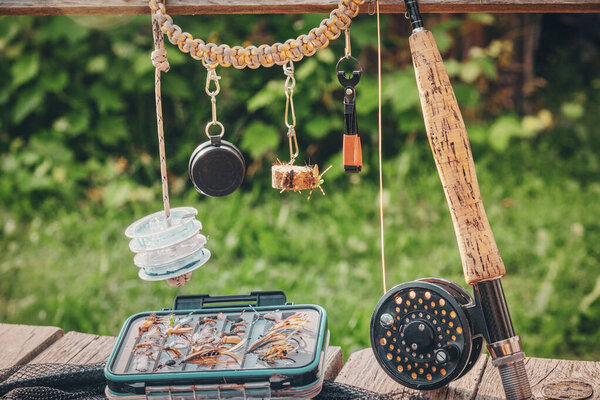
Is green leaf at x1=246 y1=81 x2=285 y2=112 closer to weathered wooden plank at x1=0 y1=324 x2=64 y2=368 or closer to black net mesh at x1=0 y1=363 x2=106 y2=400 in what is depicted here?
weathered wooden plank at x1=0 y1=324 x2=64 y2=368

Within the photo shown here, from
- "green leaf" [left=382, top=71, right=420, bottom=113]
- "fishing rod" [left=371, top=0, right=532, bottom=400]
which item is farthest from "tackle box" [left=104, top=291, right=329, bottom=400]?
"green leaf" [left=382, top=71, right=420, bottom=113]

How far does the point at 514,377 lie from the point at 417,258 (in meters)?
2.26

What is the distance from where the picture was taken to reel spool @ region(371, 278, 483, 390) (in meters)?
1.76

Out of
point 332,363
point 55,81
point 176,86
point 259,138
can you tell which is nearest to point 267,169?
point 259,138

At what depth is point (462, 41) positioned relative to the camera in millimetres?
5438

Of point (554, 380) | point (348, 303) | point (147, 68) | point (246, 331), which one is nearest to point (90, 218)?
point (147, 68)

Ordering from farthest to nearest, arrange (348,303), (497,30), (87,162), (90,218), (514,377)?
(497,30), (87,162), (90,218), (348,303), (514,377)

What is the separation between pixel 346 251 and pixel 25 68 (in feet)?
8.53

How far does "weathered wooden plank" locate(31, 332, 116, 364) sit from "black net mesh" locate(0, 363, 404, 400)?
16 centimetres

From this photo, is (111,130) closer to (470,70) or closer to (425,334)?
(470,70)

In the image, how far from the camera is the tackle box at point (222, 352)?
1.72m

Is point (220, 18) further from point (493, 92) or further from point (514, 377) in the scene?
point (514, 377)

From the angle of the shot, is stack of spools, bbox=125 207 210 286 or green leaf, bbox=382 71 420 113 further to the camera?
green leaf, bbox=382 71 420 113

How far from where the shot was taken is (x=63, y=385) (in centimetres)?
205
